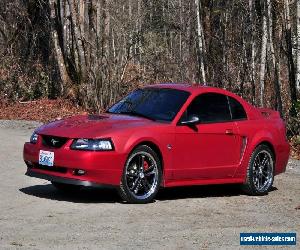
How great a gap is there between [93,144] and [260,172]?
10.4 feet

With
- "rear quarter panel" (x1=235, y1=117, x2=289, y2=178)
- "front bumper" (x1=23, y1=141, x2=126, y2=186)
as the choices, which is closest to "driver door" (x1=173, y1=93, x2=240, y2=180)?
"rear quarter panel" (x1=235, y1=117, x2=289, y2=178)

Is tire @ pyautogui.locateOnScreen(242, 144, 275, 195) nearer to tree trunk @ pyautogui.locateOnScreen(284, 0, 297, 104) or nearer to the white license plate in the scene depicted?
the white license plate

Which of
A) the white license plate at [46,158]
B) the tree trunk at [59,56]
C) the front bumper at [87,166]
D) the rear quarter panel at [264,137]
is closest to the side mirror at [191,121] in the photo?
the rear quarter panel at [264,137]

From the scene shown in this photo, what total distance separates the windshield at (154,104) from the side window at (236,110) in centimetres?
90

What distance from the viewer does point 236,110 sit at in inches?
450

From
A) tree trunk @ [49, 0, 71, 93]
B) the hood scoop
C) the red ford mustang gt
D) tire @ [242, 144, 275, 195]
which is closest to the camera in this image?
the red ford mustang gt

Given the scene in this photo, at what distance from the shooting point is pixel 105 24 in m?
24.2

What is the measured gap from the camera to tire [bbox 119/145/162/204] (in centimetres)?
971

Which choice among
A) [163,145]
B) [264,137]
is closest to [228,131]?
[264,137]

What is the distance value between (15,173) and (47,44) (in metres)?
17.7

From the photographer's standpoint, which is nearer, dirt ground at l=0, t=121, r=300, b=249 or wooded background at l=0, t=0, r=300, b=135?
dirt ground at l=0, t=121, r=300, b=249

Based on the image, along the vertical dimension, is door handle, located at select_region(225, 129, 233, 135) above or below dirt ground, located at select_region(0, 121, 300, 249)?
above

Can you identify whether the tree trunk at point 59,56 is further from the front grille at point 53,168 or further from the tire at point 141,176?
the tire at point 141,176

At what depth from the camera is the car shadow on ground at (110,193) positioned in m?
10.1
